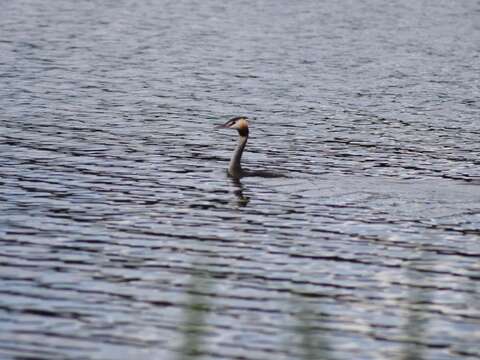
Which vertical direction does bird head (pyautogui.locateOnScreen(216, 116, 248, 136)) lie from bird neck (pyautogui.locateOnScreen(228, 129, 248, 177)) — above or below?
above

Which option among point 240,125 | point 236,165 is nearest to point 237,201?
point 236,165

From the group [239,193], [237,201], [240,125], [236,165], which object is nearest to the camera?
[237,201]

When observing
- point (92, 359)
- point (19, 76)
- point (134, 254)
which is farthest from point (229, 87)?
point (92, 359)

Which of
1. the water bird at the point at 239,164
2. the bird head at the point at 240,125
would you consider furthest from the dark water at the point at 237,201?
the bird head at the point at 240,125

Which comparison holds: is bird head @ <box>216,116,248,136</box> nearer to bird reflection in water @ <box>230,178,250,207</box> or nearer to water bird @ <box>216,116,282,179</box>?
water bird @ <box>216,116,282,179</box>

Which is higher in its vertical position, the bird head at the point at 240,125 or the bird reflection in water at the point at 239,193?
the bird head at the point at 240,125

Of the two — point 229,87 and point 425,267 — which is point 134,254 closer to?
point 425,267

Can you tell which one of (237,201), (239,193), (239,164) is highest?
(237,201)

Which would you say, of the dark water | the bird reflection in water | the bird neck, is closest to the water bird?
the bird neck

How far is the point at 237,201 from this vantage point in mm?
27281

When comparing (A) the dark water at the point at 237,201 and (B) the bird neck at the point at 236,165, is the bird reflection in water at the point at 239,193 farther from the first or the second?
(B) the bird neck at the point at 236,165

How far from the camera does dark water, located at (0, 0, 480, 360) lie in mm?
17281

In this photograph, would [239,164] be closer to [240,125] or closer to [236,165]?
[236,165]

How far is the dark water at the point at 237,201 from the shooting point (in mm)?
17281
